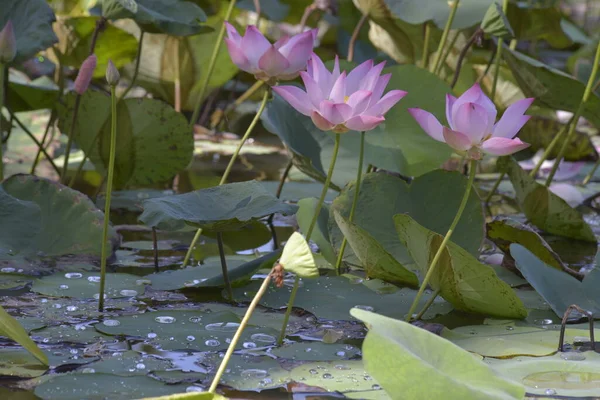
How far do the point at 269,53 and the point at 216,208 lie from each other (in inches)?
9.2

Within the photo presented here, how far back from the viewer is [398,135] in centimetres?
145

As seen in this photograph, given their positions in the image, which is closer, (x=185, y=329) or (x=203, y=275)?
(x=185, y=329)

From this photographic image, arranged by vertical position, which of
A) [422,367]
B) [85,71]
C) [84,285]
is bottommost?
[84,285]

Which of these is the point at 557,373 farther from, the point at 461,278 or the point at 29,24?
the point at 29,24

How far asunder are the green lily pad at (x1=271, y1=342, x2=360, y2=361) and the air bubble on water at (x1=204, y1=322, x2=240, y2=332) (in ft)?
0.26

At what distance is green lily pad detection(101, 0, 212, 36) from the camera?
1.34m

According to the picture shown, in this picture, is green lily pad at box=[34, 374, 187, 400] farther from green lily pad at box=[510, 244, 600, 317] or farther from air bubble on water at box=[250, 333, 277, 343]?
green lily pad at box=[510, 244, 600, 317]

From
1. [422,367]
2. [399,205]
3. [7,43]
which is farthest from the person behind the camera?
[399,205]

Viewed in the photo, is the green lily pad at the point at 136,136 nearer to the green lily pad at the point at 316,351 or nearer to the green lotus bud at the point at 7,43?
the green lotus bud at the point at 7,43

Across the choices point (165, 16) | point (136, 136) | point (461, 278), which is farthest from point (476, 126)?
point (136, 136)

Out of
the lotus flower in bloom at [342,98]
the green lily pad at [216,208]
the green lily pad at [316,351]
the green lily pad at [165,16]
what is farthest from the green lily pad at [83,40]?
the green lily pad at [316,351]

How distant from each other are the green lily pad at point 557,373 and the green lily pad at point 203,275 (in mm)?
360

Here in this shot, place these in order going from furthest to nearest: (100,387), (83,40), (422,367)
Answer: (83,40), (100,387), (422,367)

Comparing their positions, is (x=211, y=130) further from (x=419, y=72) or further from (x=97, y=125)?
(x=419, y=72)
